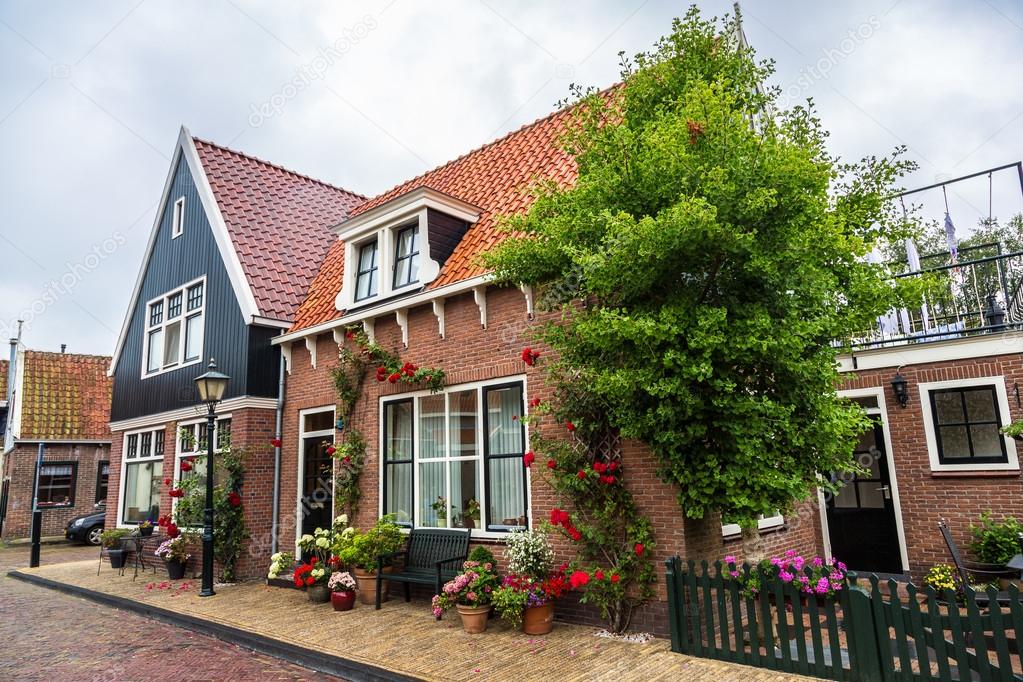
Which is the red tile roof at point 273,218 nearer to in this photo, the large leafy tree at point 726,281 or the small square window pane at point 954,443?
the large leafy tree at point 726,281

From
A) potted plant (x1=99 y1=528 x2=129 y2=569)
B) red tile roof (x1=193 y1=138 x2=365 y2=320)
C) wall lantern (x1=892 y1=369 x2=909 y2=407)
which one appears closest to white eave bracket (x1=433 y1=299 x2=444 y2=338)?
red tile roof (x1=193 y1=138 x2=365 y2=320)

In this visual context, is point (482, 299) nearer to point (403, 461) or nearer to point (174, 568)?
point (403, 461)

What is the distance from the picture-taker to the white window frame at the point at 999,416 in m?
9.12

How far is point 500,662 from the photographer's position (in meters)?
6.64

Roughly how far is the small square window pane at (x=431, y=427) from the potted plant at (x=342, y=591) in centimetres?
220

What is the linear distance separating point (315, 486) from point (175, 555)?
3.30 metres

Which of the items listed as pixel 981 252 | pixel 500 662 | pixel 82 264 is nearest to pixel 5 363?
pixel 82 264

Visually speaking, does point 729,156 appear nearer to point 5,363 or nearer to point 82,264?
point 82,264

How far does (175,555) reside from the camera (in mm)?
13016

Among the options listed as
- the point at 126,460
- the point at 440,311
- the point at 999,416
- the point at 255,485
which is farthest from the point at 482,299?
the point at 126,460

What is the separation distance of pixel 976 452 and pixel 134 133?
15195 mm

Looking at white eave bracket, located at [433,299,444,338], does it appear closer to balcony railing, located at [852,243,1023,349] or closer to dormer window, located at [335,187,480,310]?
dormer window, located at [335,187,480,310]

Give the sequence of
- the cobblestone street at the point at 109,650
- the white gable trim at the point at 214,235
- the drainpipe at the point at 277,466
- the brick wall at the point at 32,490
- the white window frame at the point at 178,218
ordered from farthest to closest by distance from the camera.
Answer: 1. the brick wall at the point at 32,490
2. the white window frame at the point at 178,218
3. the white gable trim at the point at 214,235
4. the drainpipe at the point at 277,466
5. the cobblestone street at the point at 109,650

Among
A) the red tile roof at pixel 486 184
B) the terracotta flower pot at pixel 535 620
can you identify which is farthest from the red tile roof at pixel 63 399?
the terracotta flower pot at pixel 535 620
